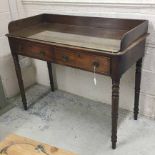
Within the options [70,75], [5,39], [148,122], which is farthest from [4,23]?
[148,122]

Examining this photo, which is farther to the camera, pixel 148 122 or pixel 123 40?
pixel 148 122

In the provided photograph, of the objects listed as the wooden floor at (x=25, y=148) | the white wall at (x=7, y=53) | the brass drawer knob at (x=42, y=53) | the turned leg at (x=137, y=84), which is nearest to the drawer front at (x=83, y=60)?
the brass drawer knob at (x=42, y=53)

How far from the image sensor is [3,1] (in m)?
2.15

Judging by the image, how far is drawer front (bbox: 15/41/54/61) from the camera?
5.47ft

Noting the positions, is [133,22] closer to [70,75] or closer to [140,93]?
[140,93]

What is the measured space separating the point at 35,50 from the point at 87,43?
438 millimetres

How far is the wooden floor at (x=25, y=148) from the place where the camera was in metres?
1.18

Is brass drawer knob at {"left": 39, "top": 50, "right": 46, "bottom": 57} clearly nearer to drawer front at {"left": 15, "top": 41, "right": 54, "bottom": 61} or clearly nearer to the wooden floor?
drawer front at {"left": 15, "top": 41, "right": 54, "bottom": 61}

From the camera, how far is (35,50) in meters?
1.75

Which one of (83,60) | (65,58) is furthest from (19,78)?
(83,60)

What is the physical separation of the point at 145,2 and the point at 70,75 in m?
1.04

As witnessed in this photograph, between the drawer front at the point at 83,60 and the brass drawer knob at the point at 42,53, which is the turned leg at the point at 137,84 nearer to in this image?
the drawer front at the point at 83,60

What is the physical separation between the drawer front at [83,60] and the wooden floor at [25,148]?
559mm

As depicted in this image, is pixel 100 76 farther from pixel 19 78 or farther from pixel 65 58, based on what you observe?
pixel 19 78
